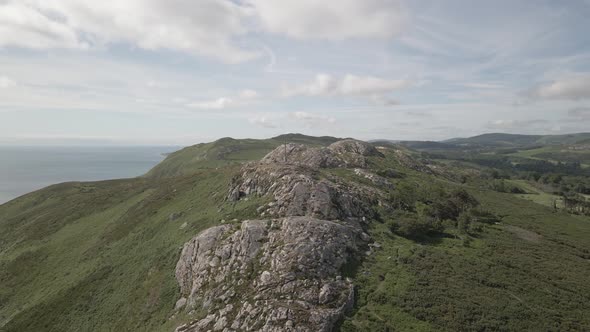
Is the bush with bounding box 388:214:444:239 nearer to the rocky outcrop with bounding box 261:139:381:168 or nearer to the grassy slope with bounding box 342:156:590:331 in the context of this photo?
the grassy slope with bounding box 342:156:590:331

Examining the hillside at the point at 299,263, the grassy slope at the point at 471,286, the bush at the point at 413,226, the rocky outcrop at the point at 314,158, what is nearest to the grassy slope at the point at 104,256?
the hillside at the point at 299,263

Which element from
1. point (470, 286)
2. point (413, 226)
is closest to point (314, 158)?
point (413, 226)

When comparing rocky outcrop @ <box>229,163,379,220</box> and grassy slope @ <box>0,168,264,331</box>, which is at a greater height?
rocky outcrop @ <box>229,163,379,220</box>

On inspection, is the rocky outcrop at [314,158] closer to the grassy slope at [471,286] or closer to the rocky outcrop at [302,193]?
the rocky outcrop at [302,193]

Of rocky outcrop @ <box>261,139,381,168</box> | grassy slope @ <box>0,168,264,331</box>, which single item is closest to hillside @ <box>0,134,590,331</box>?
grassy slope @ <box>0,168,264,331</box>

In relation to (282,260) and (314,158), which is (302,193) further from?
(314,158)

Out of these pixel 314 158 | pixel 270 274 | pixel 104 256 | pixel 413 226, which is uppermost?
pixel 314 158

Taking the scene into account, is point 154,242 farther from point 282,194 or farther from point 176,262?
point 282,194

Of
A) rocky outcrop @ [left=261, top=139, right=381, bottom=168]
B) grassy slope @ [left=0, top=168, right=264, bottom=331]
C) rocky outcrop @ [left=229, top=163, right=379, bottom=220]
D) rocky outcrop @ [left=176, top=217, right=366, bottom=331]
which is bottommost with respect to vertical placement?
grassy slope @ [left=0, top=168, right=264, bottom=331]
